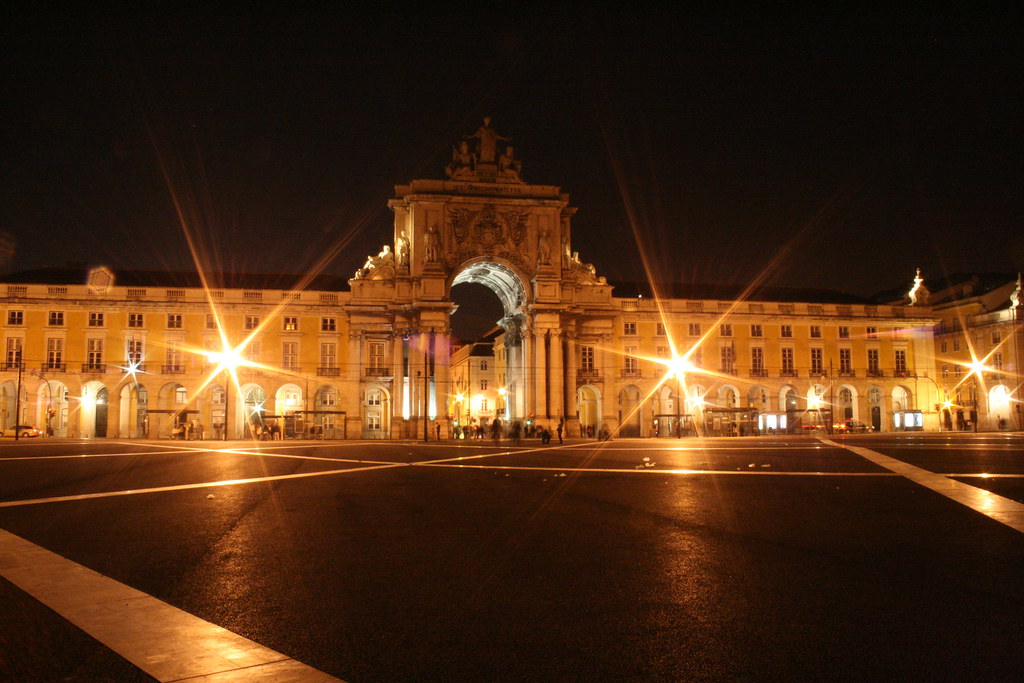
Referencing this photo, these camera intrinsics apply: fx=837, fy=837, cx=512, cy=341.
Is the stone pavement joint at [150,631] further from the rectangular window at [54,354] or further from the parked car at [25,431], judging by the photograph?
the rectangular window at [54,354]

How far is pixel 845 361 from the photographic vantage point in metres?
75.4

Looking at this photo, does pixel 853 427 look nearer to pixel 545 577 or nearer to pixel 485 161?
pixel 485 161

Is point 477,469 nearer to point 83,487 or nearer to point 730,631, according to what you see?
point 83,487

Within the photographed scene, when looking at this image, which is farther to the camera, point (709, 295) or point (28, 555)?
point (709, 295)

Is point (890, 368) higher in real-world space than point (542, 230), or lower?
lower

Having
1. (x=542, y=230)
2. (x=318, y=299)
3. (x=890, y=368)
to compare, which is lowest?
(x=890, y=368)

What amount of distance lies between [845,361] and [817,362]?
2.72 metres

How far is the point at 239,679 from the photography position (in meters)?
5.29

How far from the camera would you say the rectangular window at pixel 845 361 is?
74938mm

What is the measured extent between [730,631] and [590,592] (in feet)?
5.48

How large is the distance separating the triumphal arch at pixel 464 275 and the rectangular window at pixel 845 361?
23.1 m

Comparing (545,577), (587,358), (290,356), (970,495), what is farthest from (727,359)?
(545,577)

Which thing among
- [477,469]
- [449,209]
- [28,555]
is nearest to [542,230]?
[449,209]

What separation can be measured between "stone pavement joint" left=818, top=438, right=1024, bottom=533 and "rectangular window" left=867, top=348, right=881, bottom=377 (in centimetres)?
5609
